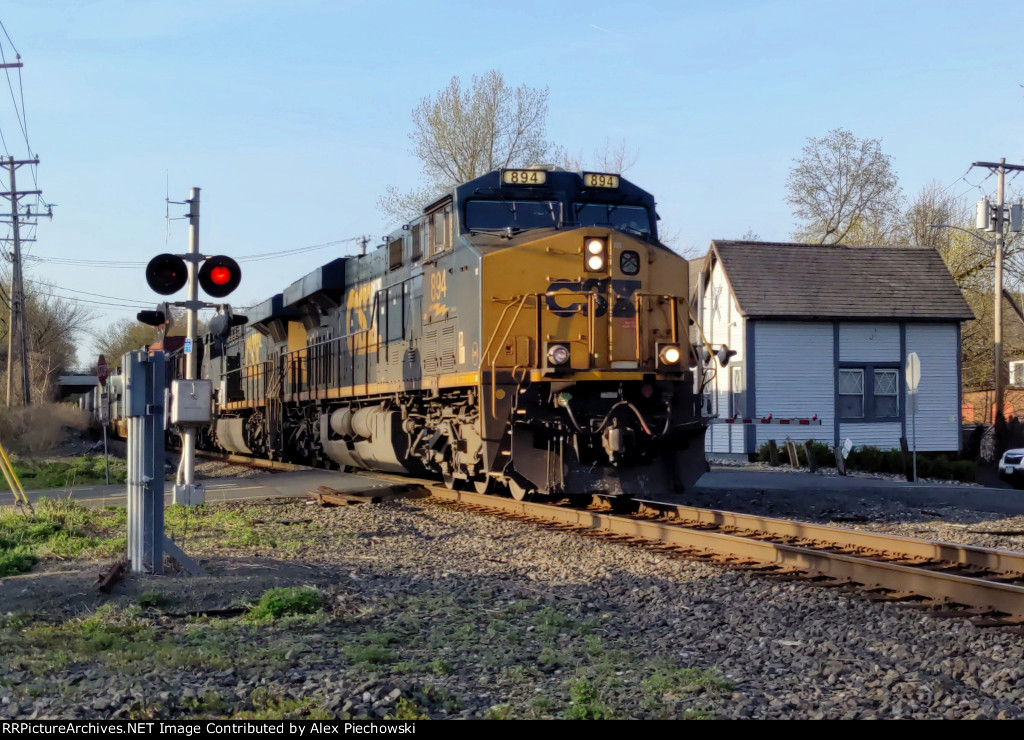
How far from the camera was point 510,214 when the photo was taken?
11461mm

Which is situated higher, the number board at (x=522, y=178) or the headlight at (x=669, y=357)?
the number board at (x=522, y=178)

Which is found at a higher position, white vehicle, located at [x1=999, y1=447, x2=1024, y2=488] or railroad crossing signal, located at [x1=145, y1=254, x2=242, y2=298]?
railroad crossing signal, located at [x1=145, y1=254, x2=242, y2=298]

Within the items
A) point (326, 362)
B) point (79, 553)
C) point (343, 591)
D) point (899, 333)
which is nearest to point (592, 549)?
point (343, 591)

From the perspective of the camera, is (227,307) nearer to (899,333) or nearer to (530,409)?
(530,409)

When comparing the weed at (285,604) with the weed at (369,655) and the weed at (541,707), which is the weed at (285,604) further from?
the weed at (541,707)

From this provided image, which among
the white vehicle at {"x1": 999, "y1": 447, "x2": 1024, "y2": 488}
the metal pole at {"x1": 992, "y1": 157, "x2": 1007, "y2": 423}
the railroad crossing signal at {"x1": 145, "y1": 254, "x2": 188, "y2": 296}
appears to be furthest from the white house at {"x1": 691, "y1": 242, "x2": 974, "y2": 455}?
the railroad crossing signal at {"x1": 145, "y1": 254, "x2": 188, "y2": 296}

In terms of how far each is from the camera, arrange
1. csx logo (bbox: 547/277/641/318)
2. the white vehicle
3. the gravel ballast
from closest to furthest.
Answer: the gravel ballast
csx logo (bbox: 547/277/641/318)
the white vehicle

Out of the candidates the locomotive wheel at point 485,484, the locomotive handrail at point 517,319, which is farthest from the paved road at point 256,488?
the locomotive handrail at point 517,319

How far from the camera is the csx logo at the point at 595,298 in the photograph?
34.9ft

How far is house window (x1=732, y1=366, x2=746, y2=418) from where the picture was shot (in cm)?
2869

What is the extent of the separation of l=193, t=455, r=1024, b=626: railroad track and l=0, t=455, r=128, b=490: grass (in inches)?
403

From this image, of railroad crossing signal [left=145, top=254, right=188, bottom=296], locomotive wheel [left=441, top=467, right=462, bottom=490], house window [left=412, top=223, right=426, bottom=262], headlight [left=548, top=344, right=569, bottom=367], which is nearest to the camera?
railroad crossing signal [left=145, top=254, right=188, bottom=296]

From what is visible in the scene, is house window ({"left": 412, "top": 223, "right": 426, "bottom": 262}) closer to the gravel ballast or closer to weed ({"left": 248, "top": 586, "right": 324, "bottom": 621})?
the gravel ballast

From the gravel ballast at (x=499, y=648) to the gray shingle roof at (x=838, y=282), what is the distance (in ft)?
71.6
